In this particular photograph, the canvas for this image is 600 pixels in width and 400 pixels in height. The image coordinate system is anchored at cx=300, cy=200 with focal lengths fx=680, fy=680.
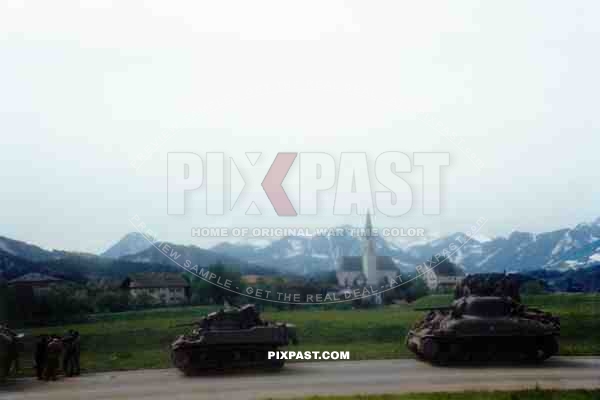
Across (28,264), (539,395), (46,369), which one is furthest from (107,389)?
(539,395)

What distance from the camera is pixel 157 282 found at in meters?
15.2

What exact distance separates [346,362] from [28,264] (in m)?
7.35

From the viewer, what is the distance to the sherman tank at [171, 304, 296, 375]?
13250mm

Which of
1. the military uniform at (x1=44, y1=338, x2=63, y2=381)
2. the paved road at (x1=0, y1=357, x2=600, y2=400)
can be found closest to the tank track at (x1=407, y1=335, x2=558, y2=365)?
the paved road at (x1=0, y1=357, x2=600, y2=400)

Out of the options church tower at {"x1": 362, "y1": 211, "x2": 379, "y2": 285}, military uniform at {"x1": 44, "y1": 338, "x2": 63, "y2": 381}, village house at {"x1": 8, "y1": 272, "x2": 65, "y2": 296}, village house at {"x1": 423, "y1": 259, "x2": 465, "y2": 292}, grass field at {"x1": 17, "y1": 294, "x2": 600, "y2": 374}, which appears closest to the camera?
military uniform at {"x1": 44, "y1": 338, "x2": 63, "y2": 381}

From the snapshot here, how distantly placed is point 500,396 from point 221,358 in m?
5.47

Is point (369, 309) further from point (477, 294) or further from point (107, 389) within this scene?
point (107, 389)

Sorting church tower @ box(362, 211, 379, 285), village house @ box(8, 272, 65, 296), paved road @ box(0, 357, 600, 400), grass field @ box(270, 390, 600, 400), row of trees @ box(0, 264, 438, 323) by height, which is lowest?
paved road @ box(0, 357, 600, 400)

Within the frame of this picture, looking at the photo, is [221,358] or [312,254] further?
[312,254]

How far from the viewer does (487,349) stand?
13961 millimetres

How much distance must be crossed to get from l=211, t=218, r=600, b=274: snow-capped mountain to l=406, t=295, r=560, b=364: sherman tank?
1407 mm

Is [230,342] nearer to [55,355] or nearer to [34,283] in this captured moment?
[55,355]

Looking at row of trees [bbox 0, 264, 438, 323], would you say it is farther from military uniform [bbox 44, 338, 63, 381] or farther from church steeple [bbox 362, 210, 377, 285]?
→ military uniform [bbox 44, 338, 63, 381]

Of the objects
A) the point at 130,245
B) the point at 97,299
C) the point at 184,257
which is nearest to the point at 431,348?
the point at 184,257
